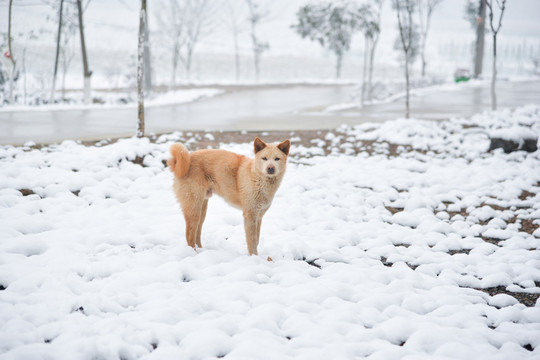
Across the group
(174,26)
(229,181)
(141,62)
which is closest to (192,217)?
(229,181)

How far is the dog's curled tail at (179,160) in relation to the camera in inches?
181

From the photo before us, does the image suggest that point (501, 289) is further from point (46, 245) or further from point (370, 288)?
point (46, 245)

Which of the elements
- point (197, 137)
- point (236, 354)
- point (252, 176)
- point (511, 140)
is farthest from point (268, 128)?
point (236, 354)

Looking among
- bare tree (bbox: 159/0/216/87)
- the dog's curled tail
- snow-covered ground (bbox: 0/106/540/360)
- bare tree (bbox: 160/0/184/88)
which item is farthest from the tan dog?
bare tree (bbox: 159/0/216/87)

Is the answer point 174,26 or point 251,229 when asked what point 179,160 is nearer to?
point 251,229

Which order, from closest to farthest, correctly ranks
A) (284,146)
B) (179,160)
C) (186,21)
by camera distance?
1. (179,160)
2. (284,146)
3. (186,21)

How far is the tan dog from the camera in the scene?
15.3 feet

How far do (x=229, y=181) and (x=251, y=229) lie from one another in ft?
2.02

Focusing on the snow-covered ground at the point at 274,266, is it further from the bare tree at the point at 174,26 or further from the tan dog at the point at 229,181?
the bare tree at the point at 174,26

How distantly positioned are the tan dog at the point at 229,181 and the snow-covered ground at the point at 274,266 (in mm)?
455

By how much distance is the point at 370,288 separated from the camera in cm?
428

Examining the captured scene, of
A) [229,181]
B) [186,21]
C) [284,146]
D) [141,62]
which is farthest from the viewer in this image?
[186,21]

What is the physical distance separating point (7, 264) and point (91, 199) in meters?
2.35

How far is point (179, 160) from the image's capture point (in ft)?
15.1
